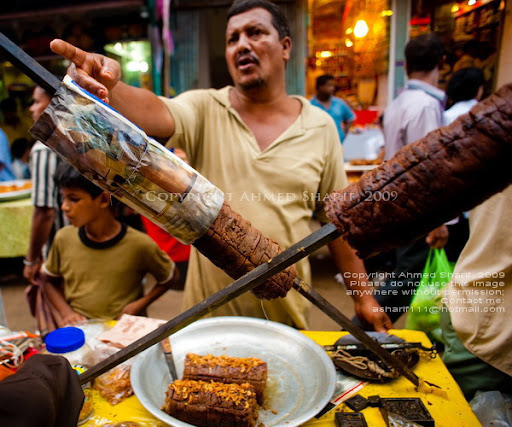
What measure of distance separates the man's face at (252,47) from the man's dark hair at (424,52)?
6.78 feet

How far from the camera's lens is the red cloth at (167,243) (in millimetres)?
3730

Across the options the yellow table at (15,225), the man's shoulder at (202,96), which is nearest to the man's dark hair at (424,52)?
the man's shoulder at (202,96)

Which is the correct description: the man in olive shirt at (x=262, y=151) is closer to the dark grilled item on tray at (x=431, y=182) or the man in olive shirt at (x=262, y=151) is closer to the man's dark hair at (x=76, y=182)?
the man's dark hair at (x=76, y=182)

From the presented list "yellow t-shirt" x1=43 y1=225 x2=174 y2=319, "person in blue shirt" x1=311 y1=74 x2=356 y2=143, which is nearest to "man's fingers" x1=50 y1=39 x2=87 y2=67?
"yellow t-shirt" x1=43 y1=225 x2=174 y2=319

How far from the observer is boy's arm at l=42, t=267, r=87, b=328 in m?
2.24

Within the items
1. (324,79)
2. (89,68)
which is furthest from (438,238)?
(324,79)

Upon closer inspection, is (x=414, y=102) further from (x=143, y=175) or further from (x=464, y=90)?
(x=143, y=175)

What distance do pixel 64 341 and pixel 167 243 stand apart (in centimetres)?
239

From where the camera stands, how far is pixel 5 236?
449cm

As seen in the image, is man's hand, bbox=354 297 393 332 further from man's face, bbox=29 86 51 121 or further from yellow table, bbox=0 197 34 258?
yellow table, bbox=0 197 34 258

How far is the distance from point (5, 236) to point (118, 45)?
153 inches

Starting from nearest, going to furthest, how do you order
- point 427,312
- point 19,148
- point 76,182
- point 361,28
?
point 427,312
point 76,182
point 19,148
point 361,28

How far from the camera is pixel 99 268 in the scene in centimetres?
245

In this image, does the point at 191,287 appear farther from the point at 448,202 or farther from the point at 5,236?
the point at 5,236
